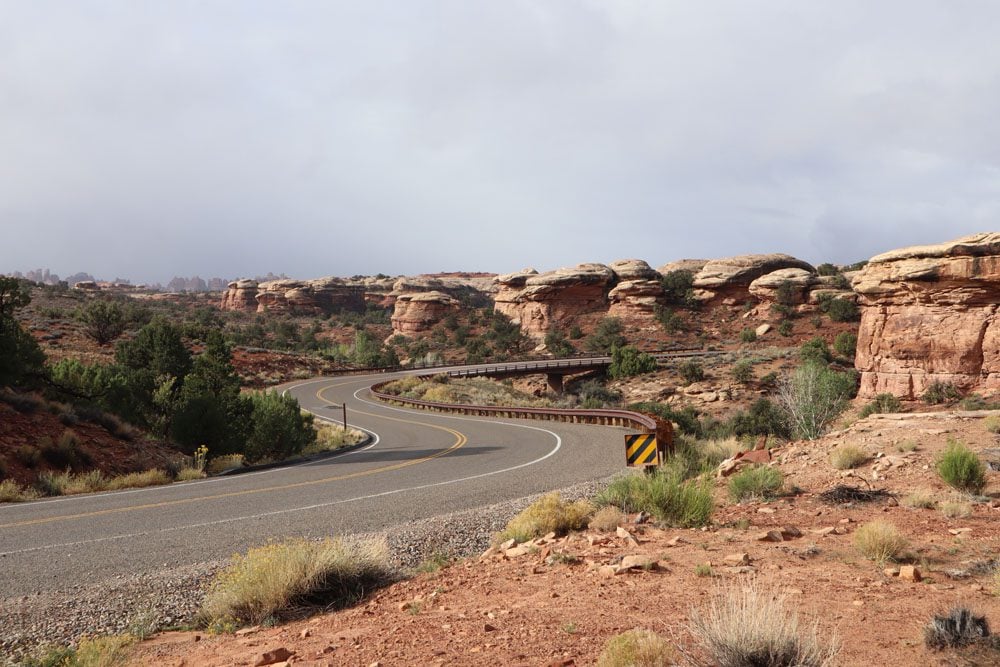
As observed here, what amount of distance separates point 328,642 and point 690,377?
137ft

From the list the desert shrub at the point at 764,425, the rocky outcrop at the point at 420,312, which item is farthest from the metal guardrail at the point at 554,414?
the rocky outcrop at the point at 420,312

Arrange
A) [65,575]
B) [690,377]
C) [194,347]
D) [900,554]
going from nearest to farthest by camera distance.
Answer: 1. [900,554]
2. [65,575]
3. [690,377]
4. [194,347]

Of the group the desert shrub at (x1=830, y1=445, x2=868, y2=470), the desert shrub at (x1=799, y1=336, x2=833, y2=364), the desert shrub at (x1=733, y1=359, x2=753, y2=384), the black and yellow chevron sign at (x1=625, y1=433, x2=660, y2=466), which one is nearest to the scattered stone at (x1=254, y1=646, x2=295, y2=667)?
the black and yellow chevron sign at (x1=625, y1=433, x2=660, y2=466)

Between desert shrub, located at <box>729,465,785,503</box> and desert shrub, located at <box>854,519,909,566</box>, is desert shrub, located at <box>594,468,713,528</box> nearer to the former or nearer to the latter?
desert shrub, located at <box>729,465,785,503</box>

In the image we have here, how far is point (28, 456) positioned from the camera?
14.0 meters

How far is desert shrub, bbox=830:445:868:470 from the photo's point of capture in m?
10.4

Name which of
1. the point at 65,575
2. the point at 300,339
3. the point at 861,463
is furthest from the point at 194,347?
the point at 861,463

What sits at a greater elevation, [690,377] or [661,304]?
[661,304]

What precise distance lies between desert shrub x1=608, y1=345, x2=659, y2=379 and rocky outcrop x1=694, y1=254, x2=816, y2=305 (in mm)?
22903

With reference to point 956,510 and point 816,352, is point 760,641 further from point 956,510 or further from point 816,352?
point 816,352

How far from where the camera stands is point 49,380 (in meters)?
18.3

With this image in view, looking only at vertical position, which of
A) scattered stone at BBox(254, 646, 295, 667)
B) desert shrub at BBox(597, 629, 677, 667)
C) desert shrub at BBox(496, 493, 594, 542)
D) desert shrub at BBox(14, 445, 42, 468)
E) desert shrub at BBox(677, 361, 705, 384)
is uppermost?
desert shrub at BBox(597, 629, 677, 667)

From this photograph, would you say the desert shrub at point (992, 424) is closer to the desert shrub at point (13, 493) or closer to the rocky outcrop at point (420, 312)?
the desert shrub at point (13, 493)

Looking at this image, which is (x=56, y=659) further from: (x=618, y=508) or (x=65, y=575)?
(x=618, y=508)
